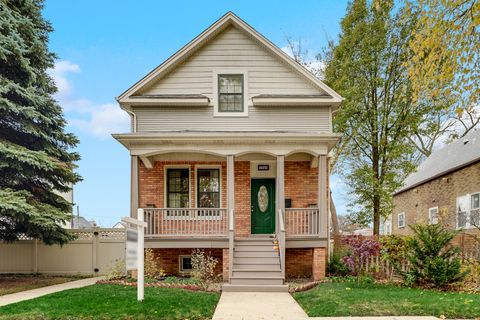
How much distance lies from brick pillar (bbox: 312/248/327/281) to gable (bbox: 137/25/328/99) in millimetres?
5403

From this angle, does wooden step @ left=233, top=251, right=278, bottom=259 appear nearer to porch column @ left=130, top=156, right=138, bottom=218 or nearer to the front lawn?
porch column @ left=130, top=156, right=138, bottom=218

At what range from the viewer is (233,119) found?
14203 millimetres

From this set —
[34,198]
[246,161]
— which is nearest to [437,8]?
[246,161]

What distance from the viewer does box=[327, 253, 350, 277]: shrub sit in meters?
12.9

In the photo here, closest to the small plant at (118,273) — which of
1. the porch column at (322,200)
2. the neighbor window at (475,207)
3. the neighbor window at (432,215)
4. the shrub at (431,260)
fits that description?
the porch column at (322,200)

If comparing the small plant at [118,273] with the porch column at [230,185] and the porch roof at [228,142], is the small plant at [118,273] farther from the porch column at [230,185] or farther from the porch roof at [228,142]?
the porch column at [230,185]

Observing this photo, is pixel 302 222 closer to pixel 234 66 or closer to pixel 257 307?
pixel 257 307

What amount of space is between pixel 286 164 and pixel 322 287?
15.6ft

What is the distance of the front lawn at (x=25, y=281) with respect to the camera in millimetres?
11758

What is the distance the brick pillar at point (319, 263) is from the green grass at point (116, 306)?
3635 mm

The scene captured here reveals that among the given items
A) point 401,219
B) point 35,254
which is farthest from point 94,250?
point 401,219

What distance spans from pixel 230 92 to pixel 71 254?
816 centimetres

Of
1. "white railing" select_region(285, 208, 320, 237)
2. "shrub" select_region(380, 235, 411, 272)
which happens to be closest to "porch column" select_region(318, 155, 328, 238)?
"white railing" select_region(285, 208, 320, 237)

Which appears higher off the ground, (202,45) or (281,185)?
(202,45)
